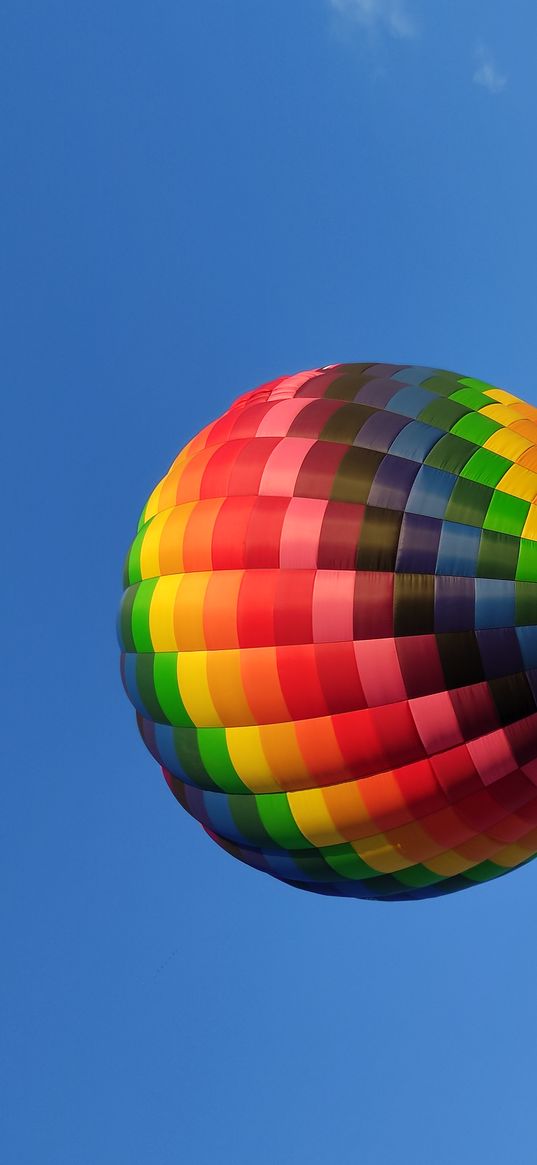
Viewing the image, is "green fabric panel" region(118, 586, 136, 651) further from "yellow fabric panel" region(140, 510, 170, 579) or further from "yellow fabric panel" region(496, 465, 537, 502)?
"yellow fabric panel" region(496, 465, 537, 502)

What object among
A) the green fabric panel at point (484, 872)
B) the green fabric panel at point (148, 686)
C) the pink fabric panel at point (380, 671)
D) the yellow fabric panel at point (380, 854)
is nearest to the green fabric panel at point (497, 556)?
the pink fabric panel at point (380, 671)

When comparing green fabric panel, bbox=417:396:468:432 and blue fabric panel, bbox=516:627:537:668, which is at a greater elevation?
green fabric panel, bbox=417:396:468:432

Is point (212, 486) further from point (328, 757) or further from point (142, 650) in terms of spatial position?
point (328, 757)

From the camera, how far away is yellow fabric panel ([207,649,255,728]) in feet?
23.7

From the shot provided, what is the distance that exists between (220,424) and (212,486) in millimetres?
947

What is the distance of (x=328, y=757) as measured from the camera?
6.90 meters

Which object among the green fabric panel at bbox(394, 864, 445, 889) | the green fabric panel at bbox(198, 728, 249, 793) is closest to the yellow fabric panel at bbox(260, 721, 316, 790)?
the green fabric panel at bbox(198, 728, 249, 793)

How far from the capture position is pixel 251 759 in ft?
24.0

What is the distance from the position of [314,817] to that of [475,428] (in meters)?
3.42

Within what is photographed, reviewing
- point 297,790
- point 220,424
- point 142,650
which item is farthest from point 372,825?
point 220,424

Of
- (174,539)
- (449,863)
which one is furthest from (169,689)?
(449,863)

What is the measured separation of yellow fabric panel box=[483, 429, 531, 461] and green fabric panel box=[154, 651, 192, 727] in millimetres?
3289

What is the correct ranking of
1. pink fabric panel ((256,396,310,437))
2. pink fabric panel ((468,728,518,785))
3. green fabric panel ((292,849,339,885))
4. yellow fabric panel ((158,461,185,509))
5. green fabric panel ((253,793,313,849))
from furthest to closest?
yellow fabric panel ((158,461,185,509)) → pink fabric panel ((256,396,310,437)) → green fabric panel ((292,849,339,885)) → green fabric panel ((253,793,313,849)) → pink fabric panel ((468,728,518,785))

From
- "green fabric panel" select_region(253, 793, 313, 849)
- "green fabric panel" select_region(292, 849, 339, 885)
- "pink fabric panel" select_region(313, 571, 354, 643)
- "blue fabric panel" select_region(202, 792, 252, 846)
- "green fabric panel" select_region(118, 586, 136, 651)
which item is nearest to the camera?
"pink fabric panel" select_region(313, 571, 354, 643)
